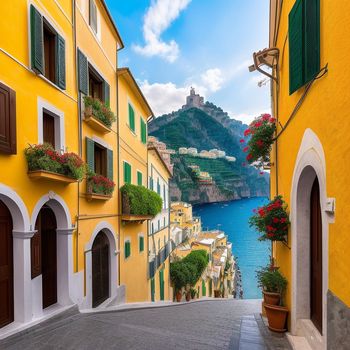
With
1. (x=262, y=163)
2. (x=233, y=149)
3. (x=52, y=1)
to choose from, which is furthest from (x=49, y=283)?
(x=233, y=149)

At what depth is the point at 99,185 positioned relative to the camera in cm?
885

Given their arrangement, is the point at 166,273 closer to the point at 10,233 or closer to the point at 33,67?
the point at 10,233

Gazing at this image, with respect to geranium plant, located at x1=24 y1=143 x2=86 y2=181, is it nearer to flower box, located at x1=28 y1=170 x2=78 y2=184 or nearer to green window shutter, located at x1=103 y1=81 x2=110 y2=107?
flower box, located at x1=28 y1=170 x2=78 y2=184

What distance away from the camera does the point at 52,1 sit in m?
6.83

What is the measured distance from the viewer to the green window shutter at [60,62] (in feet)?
22.9

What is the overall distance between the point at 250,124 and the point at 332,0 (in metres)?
4.00

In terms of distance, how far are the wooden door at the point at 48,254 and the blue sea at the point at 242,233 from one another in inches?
678

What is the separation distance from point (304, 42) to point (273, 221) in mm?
3292

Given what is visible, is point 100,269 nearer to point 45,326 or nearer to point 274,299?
point 45,326

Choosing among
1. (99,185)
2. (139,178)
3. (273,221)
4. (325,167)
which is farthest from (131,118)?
(325,167)

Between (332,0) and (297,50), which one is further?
(297,50)

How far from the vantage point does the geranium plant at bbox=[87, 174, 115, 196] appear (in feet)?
27.9

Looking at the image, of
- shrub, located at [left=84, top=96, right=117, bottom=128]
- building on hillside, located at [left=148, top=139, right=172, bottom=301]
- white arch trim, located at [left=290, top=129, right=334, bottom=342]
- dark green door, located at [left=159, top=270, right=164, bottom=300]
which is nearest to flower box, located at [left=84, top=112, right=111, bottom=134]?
shrub, located at [left=84, top=96, right=117, bottom=128]

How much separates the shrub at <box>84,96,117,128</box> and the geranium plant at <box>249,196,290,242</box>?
5.92 meters
